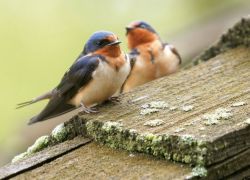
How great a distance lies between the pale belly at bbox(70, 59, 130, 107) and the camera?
356cm

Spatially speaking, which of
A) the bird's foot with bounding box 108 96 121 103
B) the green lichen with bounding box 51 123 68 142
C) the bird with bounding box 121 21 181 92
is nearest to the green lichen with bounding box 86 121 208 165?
the green lichen with bounding box 51 123 68 142

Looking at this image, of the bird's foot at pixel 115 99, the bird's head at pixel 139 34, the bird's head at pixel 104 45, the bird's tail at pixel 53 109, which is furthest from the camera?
the bird's head at pixel 139 34

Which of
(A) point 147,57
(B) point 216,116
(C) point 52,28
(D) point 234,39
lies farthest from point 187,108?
(C) point 52,28

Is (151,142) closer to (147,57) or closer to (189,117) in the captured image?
(189,117)

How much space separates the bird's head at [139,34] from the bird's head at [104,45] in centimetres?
145

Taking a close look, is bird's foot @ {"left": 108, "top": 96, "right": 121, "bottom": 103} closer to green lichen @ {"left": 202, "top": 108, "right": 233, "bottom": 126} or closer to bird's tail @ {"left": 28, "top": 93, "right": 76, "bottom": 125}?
bird's tail @ {"left": 28, "top": 93, "right": 76, "bottom": 125}

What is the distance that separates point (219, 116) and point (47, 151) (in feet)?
2.39

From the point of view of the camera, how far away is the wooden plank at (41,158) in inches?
104

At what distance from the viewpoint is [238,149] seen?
2.31m

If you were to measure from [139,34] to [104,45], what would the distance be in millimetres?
1548

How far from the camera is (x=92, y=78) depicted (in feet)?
11.8

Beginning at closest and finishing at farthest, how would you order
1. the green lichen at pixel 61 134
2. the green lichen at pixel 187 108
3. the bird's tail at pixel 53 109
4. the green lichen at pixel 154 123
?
the green lichen at pixel 154 123, the green lichen at pixel 187 108, the green lichen at pixel 61 134, the bird's tail at pixel 53 109

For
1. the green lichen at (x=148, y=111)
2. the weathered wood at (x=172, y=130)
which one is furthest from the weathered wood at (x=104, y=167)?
the green lichen at (x=148, y=111)

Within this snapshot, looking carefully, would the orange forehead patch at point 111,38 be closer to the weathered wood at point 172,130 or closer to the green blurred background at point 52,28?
the weathered wood at point 172,130
